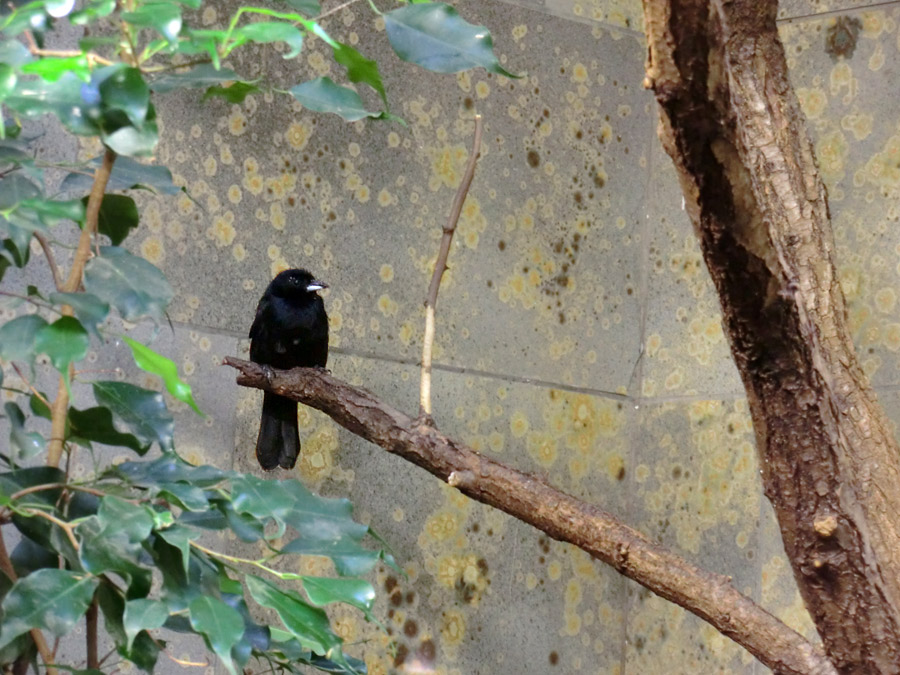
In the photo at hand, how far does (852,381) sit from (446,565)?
1953 millimetres

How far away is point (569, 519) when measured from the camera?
2.17 m

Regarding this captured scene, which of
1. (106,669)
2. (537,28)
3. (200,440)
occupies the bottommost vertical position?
(106,669)

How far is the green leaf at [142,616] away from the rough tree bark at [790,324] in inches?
33.4

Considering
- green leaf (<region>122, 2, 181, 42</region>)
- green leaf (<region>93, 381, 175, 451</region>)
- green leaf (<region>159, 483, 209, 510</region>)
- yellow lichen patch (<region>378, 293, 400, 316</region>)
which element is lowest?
green leaf (<region>159, 483, 209, 510</region>)

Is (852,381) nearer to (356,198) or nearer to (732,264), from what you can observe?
(732,264)

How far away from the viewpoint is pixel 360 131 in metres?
3.40

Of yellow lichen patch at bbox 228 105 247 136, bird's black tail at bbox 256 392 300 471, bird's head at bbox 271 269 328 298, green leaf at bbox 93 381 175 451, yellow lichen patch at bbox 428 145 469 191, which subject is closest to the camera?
green leaf at bbox 93 381 175 451

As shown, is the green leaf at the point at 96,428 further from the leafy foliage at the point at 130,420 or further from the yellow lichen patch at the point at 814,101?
the yellow lichen patch at the point at 814,101

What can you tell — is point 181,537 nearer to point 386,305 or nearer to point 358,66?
point 358,66

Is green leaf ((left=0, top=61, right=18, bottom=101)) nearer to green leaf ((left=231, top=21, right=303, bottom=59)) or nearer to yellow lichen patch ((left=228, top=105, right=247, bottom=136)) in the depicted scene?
green leaf ((left=231, top=21, right=303, bottom=59))

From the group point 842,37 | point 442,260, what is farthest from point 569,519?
Result: point 842,37

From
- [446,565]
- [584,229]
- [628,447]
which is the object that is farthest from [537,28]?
[446,565]

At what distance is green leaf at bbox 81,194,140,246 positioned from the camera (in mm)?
1516

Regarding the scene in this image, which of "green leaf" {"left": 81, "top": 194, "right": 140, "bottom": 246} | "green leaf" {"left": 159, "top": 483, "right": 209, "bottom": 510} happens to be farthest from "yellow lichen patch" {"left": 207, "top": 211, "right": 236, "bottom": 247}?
"green leaf" {"left": 159, "top": 483, "right": 209, "bottom": 510}
